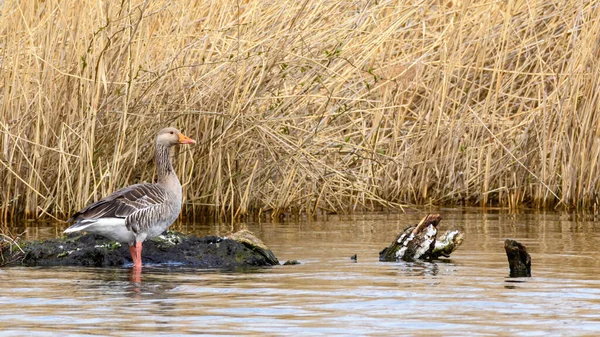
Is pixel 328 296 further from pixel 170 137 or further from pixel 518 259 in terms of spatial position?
pixel 170 137

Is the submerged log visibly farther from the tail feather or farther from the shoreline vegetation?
the shoreline vegetation

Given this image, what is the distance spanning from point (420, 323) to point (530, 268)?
8.80 feet

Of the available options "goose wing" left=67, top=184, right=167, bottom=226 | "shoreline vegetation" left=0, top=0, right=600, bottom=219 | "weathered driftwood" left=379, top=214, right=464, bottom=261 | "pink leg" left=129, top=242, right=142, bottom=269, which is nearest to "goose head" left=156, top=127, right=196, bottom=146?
"goose wing" left=67, top=184, right=167, bottom=226

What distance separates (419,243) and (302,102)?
3.86 m

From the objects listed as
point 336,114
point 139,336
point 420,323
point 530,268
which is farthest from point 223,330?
point 336,114

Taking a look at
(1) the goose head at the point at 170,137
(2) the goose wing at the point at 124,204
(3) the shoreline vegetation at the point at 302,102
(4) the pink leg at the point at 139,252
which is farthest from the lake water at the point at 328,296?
(3) the shoreline vegetation at the point at 302,102

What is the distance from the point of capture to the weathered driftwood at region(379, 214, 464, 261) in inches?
410

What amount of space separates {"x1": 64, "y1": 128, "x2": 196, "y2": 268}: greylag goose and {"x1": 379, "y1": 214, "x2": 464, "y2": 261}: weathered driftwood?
1840mm

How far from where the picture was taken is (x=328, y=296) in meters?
8.05

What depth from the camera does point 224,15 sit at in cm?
1370

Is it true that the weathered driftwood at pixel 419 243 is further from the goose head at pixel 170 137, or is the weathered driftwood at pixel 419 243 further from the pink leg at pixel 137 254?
the goose head at pixel 170 137

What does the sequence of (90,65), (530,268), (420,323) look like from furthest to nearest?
(90,65) → (530,268) → (420,323)

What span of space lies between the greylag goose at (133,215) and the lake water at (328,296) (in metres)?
0.30

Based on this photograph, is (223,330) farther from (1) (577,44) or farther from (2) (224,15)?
(1) (577,44)
